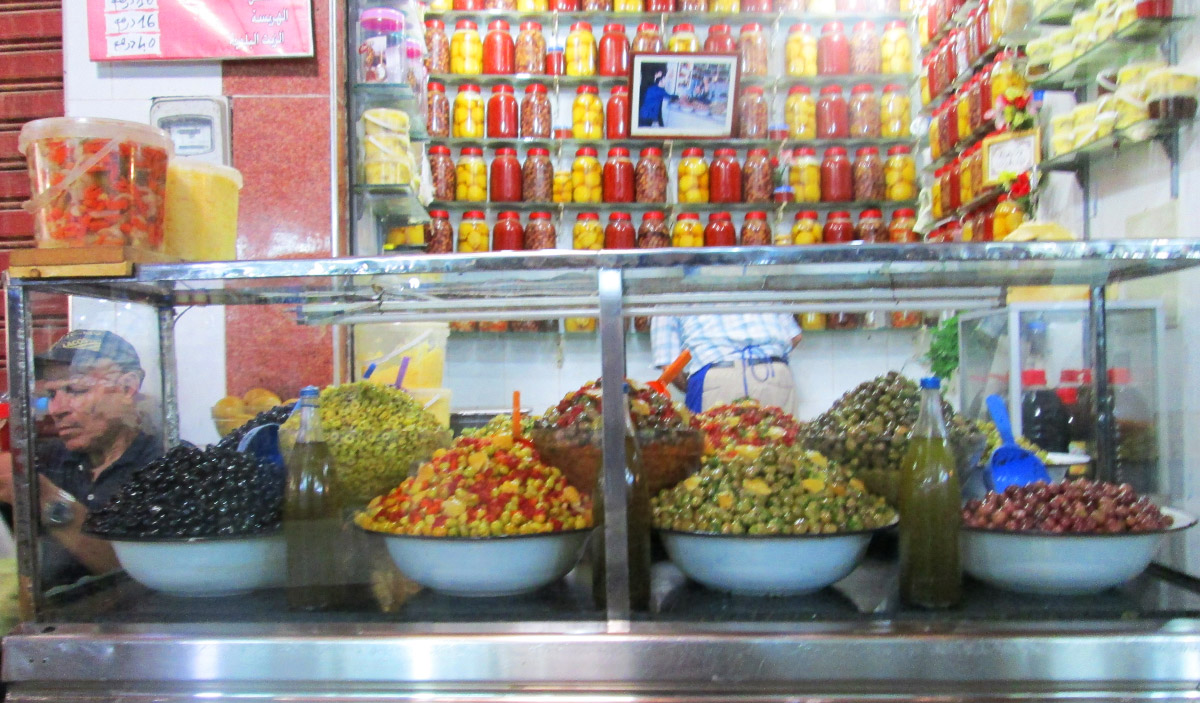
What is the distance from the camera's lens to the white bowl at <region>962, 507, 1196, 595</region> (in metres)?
1.11

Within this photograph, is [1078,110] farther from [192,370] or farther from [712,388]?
[192,370]

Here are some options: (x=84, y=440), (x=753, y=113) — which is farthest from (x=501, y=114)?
(x=84, y=440)

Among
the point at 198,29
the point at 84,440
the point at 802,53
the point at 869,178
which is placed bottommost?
the point at 84,440

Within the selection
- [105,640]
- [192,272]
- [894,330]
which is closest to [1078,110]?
[894,330]

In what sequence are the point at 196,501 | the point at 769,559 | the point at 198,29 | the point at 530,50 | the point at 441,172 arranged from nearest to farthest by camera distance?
1. the point at 769,559
2. the point at 196,501
3. the point at 198,29
4. the point at 441,172
5. the point at 530,50

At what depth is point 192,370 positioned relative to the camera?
274cm

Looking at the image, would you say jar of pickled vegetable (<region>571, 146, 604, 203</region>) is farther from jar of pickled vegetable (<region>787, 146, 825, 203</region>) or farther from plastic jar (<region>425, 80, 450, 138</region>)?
jar of pickled vegetable (<region>787, 146, 825, 203</region>)

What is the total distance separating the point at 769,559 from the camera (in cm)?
111

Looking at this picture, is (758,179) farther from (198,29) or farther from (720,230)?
(198,29)

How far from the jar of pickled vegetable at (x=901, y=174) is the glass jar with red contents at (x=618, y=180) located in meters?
1.44

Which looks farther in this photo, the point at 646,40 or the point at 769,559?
the point at 646,40

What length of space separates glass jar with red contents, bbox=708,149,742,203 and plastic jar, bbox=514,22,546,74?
1115mm

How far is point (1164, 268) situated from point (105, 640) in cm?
169

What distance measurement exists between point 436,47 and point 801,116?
6.69 ft
